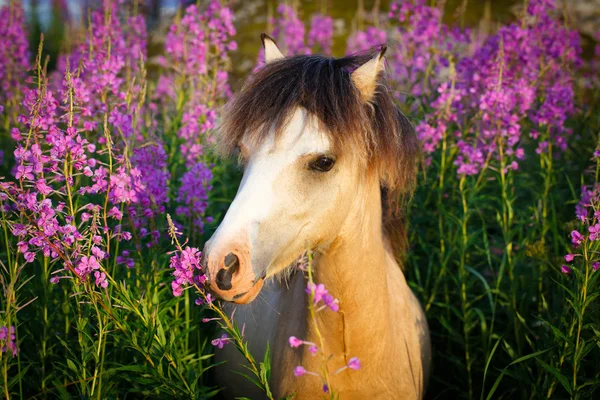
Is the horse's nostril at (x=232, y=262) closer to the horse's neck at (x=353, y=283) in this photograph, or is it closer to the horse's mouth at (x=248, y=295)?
the horse's mouth at (x=248, y=295)

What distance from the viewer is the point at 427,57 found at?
443 cm

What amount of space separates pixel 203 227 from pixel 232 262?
129 cm

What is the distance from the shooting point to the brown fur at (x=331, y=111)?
2201 mm

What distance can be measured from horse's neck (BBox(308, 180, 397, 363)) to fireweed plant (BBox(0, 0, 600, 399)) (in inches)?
3.6

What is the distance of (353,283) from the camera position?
238 cm

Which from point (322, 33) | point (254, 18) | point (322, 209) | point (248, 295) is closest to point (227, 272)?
point (248, 295)

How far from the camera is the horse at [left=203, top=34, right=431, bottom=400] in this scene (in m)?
2.04

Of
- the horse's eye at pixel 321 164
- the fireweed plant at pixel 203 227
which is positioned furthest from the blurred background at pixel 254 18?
the horse's eye at pixel 321 164

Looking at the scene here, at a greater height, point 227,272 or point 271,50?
point 271,50

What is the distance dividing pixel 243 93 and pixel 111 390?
143cm

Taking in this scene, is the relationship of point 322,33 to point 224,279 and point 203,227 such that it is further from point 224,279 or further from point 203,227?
point 224,279

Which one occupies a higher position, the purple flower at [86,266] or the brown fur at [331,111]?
the brown fur at [331,111]

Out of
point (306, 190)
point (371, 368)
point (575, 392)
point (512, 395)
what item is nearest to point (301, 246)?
point (306, 190)

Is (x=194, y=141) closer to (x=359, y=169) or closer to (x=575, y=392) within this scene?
(x=359, y=169)
